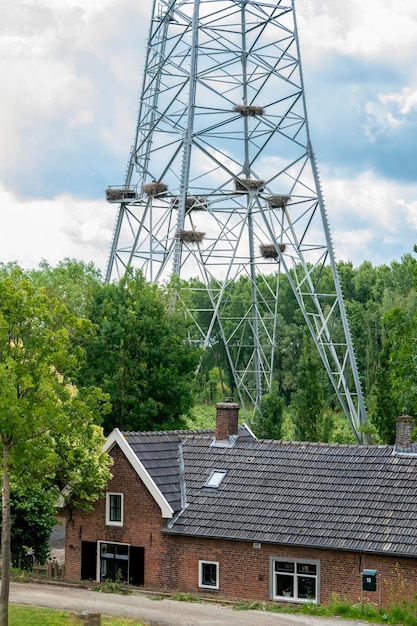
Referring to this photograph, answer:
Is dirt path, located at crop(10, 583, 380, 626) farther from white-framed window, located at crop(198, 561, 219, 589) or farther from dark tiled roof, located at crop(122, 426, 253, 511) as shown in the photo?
dark tiled roof, located at crop(122, 426, 253, 511)

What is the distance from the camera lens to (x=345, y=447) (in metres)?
33.1

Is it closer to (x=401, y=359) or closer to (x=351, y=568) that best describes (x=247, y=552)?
(x=351, y=568)

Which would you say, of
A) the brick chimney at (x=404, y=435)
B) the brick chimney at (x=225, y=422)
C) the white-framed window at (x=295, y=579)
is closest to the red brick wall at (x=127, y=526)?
the brick chimney at (x=225, y=422)

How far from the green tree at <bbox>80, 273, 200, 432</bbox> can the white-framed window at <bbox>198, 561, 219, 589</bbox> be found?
13722 mm

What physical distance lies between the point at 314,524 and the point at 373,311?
2714 inches

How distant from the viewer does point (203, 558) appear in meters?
31.6

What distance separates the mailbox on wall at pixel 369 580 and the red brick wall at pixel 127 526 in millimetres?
6366

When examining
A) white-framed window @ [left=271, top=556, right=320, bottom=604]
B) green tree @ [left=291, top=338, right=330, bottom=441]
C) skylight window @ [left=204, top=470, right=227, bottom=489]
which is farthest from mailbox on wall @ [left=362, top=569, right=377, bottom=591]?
green tree @ [left=291, top=338, right=330, bottom=441]

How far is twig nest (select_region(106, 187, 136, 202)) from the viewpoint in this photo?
167ft

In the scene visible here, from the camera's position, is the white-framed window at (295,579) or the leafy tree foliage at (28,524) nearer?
the white-framed window at (295,579)

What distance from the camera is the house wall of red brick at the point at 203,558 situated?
29.1 meters

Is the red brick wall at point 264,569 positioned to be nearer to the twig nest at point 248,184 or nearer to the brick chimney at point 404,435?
the brick chimney at point 404,435

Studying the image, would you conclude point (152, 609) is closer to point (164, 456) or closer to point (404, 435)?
point (164, 456)

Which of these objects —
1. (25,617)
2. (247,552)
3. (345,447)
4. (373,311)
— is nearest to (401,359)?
(345,447)
